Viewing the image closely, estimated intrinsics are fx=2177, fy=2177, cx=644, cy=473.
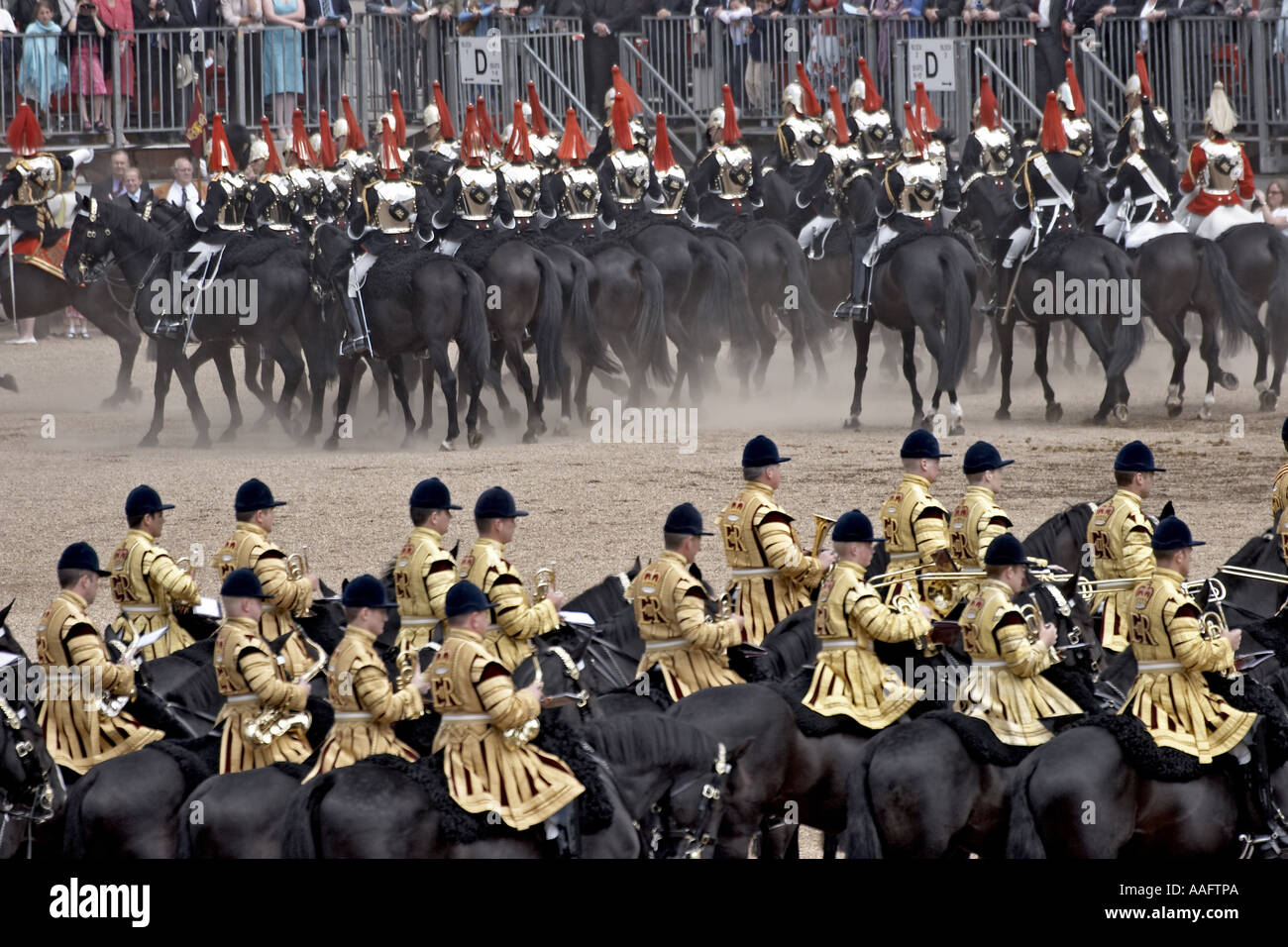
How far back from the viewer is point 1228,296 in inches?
768

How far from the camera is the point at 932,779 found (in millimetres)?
8094

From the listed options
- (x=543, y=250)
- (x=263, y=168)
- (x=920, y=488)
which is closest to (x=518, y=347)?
(x=543, y=250)

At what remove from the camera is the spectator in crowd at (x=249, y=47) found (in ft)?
85.3

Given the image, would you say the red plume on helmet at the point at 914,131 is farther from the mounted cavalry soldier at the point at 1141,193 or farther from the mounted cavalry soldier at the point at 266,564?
the mounted cavalry soldier at the point at 266,564

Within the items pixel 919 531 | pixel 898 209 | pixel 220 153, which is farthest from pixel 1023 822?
pixel 220 153

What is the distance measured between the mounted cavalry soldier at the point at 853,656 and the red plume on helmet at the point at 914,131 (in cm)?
1123

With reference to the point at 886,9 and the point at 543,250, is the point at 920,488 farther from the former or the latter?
the point at 886,9

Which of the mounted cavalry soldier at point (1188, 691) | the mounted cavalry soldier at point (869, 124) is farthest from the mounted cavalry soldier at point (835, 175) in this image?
the mounted cavalry soldier at point (1188, 691)

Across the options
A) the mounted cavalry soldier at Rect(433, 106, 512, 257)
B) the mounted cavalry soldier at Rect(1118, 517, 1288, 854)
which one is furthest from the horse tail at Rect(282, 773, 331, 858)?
the mounted cavalry soldier at Rect(433, 106, 512, 257)

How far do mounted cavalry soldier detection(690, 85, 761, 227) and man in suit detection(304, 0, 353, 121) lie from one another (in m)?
5.64

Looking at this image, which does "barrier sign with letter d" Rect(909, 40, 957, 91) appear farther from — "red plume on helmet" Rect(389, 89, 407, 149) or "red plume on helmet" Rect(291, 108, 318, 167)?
"red plume on helmet" Rect(291, 108, 318, 167)

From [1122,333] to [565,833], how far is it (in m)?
12.6

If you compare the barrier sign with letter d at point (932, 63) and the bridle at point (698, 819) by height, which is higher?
the barrier sign with letter d at point (932, 63)

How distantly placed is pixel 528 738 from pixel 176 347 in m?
13.0
